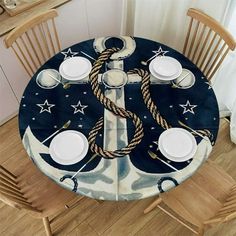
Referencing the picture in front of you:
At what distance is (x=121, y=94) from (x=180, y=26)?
2.59ft

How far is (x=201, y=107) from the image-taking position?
1.51 m

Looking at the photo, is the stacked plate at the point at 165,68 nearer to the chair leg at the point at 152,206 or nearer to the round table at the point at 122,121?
the round table at the point at 122,121

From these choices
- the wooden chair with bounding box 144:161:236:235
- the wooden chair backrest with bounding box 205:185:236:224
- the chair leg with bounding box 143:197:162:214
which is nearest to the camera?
the wooden chair backrest with bounding box 205:185:236:224

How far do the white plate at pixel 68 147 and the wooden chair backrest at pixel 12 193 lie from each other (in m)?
0.26

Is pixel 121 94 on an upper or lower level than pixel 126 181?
upper

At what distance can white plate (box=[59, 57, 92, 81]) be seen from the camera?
1.61m

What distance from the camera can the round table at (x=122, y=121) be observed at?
4.30 ft

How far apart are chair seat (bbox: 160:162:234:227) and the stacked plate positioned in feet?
1.82

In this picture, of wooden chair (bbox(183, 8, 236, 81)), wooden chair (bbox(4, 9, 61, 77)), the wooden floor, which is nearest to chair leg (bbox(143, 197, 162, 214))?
the wooden floor

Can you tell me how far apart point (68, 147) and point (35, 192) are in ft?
1.21

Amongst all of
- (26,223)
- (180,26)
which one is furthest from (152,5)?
(26,223)

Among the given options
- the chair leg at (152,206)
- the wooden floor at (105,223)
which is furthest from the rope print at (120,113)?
the wooden floor at (105,223)

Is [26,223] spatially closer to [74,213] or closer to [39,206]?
[74,213]

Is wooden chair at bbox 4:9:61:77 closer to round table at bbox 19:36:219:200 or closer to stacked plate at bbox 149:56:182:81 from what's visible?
round table at bbox 19:36:219:200
